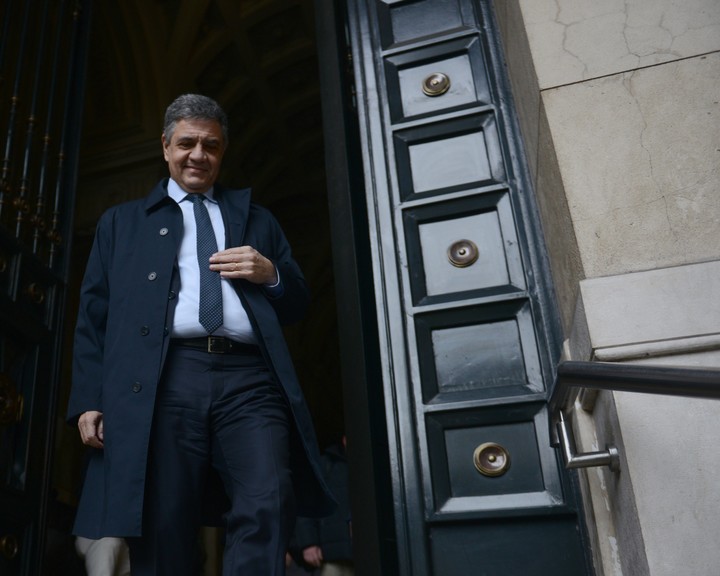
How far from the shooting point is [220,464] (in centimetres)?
244

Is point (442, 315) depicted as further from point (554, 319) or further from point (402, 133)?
point (402, 133)

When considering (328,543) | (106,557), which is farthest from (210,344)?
(328,543)

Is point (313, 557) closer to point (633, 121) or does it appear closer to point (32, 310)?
point (32, 310)

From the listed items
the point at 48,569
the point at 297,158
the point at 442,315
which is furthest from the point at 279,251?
the point at 297,158

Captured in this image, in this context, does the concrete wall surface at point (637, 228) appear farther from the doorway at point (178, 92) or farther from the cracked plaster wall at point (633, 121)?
the doorway at point (178, 92)

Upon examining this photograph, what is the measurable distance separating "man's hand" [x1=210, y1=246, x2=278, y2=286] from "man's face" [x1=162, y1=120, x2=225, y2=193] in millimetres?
374

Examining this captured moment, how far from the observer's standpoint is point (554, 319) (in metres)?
3.05

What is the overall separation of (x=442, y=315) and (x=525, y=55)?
998mm

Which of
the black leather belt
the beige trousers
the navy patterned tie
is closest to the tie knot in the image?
the navy patterned tie

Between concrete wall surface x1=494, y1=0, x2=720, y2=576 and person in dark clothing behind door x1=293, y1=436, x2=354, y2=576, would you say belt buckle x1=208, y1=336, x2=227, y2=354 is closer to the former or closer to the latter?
concrete wall surface x1=494, y1=0, x2=720, y2=576

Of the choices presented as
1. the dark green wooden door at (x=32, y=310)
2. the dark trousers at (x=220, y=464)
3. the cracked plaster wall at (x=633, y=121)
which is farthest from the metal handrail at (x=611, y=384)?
the dark green wooden door at (x=32, y=310)

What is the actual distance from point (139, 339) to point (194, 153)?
0.70m

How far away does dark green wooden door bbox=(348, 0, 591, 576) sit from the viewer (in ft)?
9.34

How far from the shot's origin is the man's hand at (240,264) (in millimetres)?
2541
